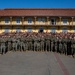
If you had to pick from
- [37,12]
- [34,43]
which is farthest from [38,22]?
[34,43]

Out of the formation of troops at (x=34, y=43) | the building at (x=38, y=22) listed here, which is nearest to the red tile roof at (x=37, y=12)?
the building at (x=38, y=22)

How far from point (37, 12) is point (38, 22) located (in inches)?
98.9

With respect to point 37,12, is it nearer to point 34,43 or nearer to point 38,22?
point 38,22

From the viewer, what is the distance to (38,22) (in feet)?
141

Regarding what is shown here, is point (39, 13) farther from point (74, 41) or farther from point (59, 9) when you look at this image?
point (74, 41)

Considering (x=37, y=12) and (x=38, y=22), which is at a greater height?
(x=37, y=12)

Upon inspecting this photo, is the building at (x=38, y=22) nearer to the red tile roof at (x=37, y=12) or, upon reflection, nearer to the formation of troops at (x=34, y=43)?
the red tile roof at (x=37, y=12)

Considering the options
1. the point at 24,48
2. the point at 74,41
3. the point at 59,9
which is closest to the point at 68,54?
the point at 74,41

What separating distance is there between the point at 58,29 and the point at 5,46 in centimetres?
2808

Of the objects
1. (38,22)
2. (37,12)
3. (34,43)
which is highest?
(37,12)

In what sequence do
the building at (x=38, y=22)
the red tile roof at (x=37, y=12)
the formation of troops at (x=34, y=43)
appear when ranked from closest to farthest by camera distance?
1. the formation of troops at (x=34, y=43)
2. the building at (x=38, y=22)
3. the red tile roof at (x=37, y=12)

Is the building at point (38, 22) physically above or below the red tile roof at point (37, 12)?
below

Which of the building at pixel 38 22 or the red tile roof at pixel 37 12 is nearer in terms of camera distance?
the building at pixel 38 22

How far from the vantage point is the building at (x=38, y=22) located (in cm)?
4244
